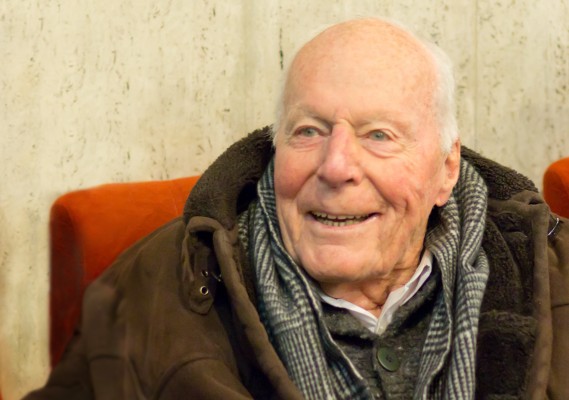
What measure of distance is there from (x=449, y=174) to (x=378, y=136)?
0.21 metres

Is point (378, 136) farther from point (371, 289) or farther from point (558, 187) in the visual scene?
point (558, 187)

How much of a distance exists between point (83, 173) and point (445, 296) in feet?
2.97

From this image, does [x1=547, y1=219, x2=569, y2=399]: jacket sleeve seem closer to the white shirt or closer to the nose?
the white shirt

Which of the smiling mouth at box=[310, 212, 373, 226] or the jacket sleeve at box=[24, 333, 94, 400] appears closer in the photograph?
the jacket sleeve at box=[24, 333, 94, 400]

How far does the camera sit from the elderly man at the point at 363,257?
4.36 ft

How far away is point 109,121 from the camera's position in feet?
6.33

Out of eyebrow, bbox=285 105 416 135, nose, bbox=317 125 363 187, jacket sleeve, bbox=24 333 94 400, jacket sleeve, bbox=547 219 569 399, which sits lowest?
jacket sleeve, bbox=547 219 569 399

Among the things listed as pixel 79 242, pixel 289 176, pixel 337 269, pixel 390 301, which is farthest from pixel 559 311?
pixel 79 242

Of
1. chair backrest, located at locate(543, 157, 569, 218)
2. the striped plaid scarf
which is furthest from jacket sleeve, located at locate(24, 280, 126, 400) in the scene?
chair backrest, located at locate(543, 157, 569, 218)

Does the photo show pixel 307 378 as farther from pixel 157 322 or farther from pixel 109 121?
pixel 109 121

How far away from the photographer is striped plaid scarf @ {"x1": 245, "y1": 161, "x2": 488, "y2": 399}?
134 centimetres

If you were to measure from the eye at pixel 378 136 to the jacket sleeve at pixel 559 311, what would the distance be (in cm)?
40

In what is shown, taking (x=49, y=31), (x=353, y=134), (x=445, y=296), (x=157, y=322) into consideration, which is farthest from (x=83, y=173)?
(x=157, y=322)

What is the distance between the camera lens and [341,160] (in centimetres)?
138
